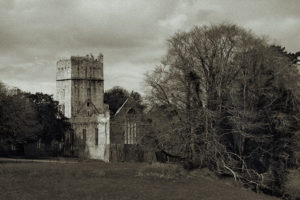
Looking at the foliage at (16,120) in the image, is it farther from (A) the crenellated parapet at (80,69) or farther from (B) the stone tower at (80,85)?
(A) the crenellated parapet at (80,69)

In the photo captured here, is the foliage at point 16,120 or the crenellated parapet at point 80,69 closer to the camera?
the foliage at point 16,120

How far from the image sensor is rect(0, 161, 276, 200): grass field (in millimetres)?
19359

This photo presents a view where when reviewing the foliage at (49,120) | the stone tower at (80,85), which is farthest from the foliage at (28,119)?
the stone tower at (80,85)

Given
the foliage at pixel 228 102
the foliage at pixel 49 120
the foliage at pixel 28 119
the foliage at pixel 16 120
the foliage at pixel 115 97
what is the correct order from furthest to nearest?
1. the foliage at pixel 115 97
2. the foliage at pixel 49 120
3. the foliage at pixel 28 119
4. the foliage at pixel 16 120
5. the foliage at pixel 228 102

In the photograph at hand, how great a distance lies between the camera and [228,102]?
100 feet

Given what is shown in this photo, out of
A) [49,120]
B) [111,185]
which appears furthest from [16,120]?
[111,185]

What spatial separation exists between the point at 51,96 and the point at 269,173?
40.3 metres

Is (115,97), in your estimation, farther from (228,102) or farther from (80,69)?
(228,102)

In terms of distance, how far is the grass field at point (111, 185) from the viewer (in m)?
19.4

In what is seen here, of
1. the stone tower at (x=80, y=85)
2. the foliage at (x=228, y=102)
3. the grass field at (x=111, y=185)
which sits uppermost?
the stone tower at (x=80, y=85)

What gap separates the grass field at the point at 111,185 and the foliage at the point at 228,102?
2546 millimetres

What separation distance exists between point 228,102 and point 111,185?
11578 millimetres

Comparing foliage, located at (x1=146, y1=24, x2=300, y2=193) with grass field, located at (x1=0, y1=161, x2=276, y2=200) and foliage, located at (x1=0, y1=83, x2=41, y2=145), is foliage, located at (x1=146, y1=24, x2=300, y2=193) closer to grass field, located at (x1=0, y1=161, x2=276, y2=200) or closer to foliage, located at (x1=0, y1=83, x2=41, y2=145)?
grass field, located at (x1=0, y1=161, x2=276, y2=200)

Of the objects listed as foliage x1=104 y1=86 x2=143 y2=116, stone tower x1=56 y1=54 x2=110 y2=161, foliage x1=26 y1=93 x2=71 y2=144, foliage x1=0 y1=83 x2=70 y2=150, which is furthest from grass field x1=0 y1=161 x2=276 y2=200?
foliage x1=104 y1=86 x2=143 y2=116
